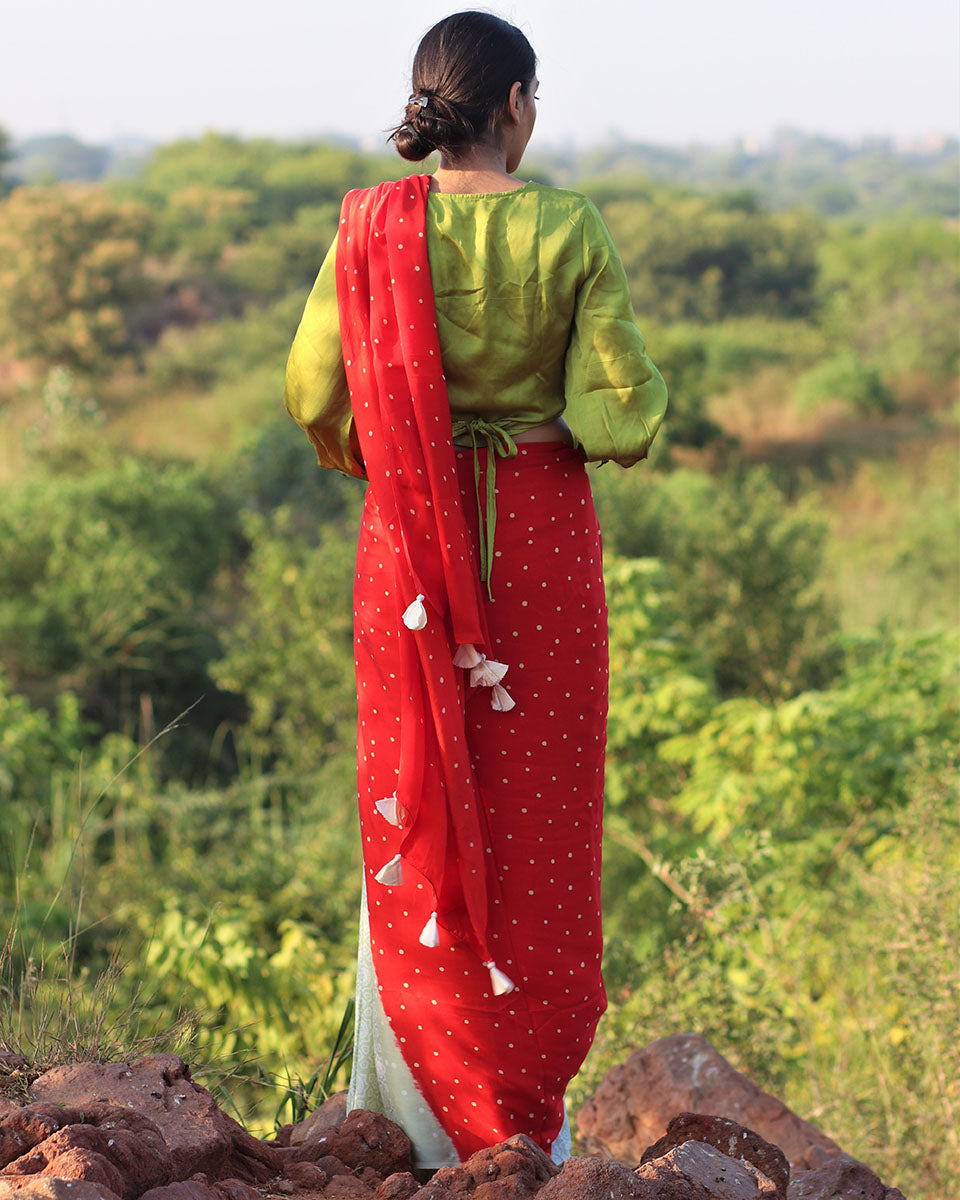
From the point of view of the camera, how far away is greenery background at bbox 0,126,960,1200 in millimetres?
2771

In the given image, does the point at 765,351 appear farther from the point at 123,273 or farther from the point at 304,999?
the point at 304,999

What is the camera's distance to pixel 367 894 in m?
2.11

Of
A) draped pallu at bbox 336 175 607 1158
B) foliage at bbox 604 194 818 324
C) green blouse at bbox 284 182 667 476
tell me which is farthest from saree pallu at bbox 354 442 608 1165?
foliage at bbox 604 194 818 324

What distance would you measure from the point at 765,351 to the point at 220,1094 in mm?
18776

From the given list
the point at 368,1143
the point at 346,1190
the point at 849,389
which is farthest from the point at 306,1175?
the point at 849,389

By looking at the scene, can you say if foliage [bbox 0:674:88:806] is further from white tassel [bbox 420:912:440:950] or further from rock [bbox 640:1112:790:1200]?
rock [bbox 640:1112:790:1200]

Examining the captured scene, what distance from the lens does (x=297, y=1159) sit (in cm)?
189

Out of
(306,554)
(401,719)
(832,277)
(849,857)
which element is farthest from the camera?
(832,277)

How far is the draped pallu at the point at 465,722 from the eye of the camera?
186cm

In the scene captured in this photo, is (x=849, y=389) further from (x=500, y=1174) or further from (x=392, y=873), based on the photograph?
(x=500, y=1174)

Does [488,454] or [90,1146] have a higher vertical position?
[488,454]

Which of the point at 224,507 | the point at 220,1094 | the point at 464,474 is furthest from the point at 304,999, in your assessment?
the point at 224,507

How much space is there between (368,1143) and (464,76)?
167 cm

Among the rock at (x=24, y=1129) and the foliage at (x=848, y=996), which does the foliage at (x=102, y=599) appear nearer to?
the foliage at (x=848, y=996)
